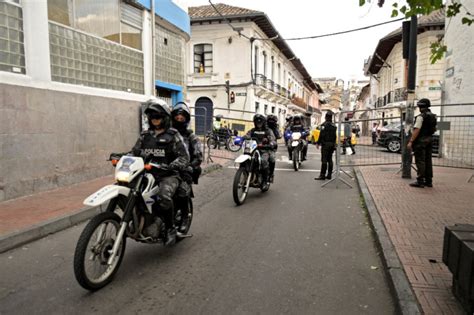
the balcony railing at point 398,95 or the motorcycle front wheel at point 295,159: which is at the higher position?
the balcony railing at point 398,95

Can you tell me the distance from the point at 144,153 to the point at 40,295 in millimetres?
1664

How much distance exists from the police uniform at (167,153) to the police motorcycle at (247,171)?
8.35 ft

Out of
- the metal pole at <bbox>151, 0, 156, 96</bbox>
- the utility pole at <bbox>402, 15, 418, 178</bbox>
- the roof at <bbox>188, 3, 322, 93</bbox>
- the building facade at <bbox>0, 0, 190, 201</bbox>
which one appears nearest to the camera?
the building facade at <bbox>0, 0, 190, 201</bbox>

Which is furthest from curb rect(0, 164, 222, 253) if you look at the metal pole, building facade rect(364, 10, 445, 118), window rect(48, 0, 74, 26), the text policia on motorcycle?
building facade rect(364, 10, 445, 118)

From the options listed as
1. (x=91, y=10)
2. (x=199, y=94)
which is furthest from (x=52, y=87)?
(x=199, y=94)

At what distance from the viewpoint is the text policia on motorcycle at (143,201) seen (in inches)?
128

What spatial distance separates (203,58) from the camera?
2708 cm

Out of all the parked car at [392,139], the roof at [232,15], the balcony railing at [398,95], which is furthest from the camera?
the balcony railing at [398,95]

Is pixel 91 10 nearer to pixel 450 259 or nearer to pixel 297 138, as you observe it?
pixel 297 138

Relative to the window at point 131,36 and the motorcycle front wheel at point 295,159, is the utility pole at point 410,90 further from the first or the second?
the window at point 131,36

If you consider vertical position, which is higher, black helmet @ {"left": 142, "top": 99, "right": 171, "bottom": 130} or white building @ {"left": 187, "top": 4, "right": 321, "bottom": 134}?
white building @ {"left": 187, "top": 4, "right": 321, "bottom": 134}

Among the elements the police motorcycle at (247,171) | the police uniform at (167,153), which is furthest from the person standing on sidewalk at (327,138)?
the police uniform at (167,153)

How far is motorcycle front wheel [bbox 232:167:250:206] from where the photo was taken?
22.0 ft

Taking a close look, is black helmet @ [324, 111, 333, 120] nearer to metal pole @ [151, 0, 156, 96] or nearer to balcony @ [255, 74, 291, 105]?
metal pole @ [151, 0, 156, 96]
